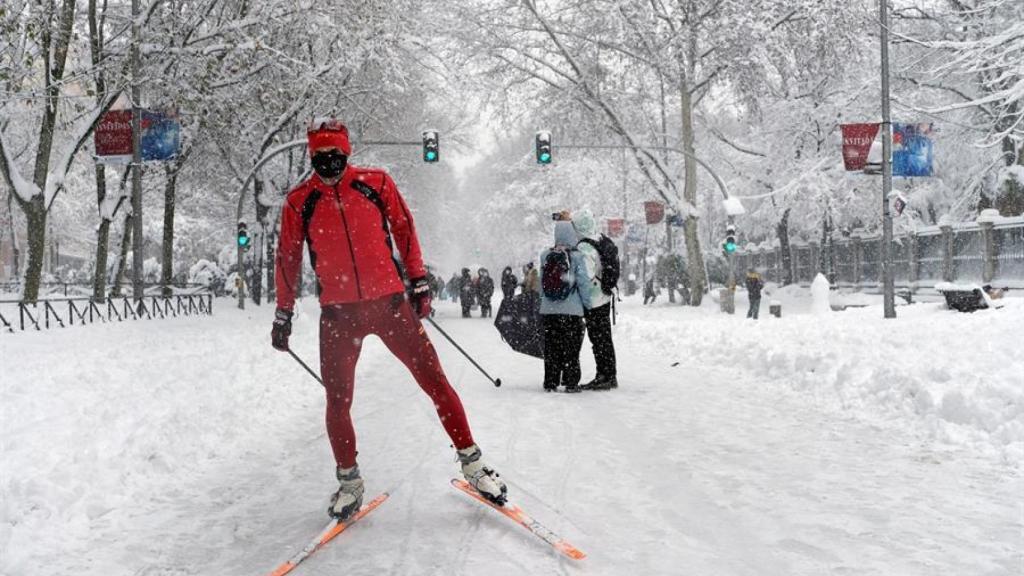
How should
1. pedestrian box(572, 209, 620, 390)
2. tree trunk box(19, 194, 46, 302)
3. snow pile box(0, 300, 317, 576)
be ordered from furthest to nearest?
tree trunk box(19, 194, 46, 302)
pedestrian box(572, 209, 620, 390)
snow pile box(0, 300, 317, 576)

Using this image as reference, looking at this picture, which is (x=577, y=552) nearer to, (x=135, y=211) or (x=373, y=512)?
(x=373, y=512)

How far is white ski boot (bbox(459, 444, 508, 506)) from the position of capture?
4.17 m

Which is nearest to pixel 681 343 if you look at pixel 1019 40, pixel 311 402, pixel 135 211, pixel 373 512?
pixel 311 402

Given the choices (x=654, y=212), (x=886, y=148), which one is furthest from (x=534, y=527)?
(x=654, y=212)

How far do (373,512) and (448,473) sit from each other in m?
0.93

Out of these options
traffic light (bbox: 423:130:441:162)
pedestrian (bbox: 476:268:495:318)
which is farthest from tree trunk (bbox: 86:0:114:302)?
pedestrian (bbox: 476:268:495:318)

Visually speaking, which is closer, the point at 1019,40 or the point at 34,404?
the point at 34,404

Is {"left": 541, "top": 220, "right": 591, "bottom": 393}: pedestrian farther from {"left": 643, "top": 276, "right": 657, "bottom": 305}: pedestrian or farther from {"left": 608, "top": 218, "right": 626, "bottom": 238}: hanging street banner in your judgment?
{"left": 608, "top": 218, "right": 626, "bottom": 238}: hanging street banner

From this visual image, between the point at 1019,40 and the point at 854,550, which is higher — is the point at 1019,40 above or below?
above

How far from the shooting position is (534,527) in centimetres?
388

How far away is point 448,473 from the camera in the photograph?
17.4ft

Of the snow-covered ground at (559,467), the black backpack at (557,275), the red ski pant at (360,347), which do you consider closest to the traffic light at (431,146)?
the snow-covered ground at (559,467)

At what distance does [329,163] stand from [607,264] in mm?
5169

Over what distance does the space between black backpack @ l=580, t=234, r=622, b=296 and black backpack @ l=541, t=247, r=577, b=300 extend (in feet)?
1.10
